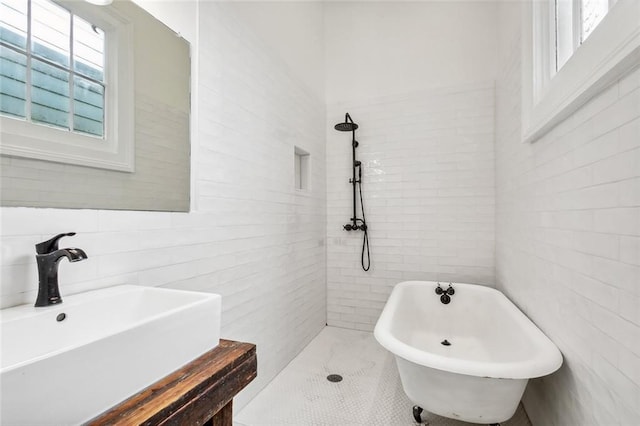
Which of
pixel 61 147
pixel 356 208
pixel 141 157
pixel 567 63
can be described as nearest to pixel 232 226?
pixel 141 157

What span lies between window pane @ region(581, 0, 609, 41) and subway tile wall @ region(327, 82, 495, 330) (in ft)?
5.24

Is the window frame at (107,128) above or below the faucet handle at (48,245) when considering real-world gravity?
above

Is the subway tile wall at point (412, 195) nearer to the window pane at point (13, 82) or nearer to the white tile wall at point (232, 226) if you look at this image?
the white tile wall at point (232, 226)

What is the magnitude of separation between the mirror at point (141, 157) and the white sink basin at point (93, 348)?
365 mm

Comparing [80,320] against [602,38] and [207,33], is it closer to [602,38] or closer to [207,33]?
[207,33]

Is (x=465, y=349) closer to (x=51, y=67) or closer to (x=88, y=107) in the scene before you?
(x=88, y=107)

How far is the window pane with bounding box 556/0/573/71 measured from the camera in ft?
5.00

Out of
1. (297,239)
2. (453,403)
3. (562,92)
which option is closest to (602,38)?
(562,92)

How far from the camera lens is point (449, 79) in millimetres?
3084

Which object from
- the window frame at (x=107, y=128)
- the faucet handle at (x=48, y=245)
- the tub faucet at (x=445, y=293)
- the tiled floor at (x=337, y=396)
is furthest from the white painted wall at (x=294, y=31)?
the tiled floor at (x=337, y=396)

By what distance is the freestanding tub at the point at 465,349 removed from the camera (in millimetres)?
1304

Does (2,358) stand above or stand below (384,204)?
below

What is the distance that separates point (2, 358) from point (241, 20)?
205 centimetres

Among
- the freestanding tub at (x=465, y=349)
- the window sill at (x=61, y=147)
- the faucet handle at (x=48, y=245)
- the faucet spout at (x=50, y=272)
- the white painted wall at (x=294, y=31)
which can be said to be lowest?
the freestanding tub at (x=465, y=349)
